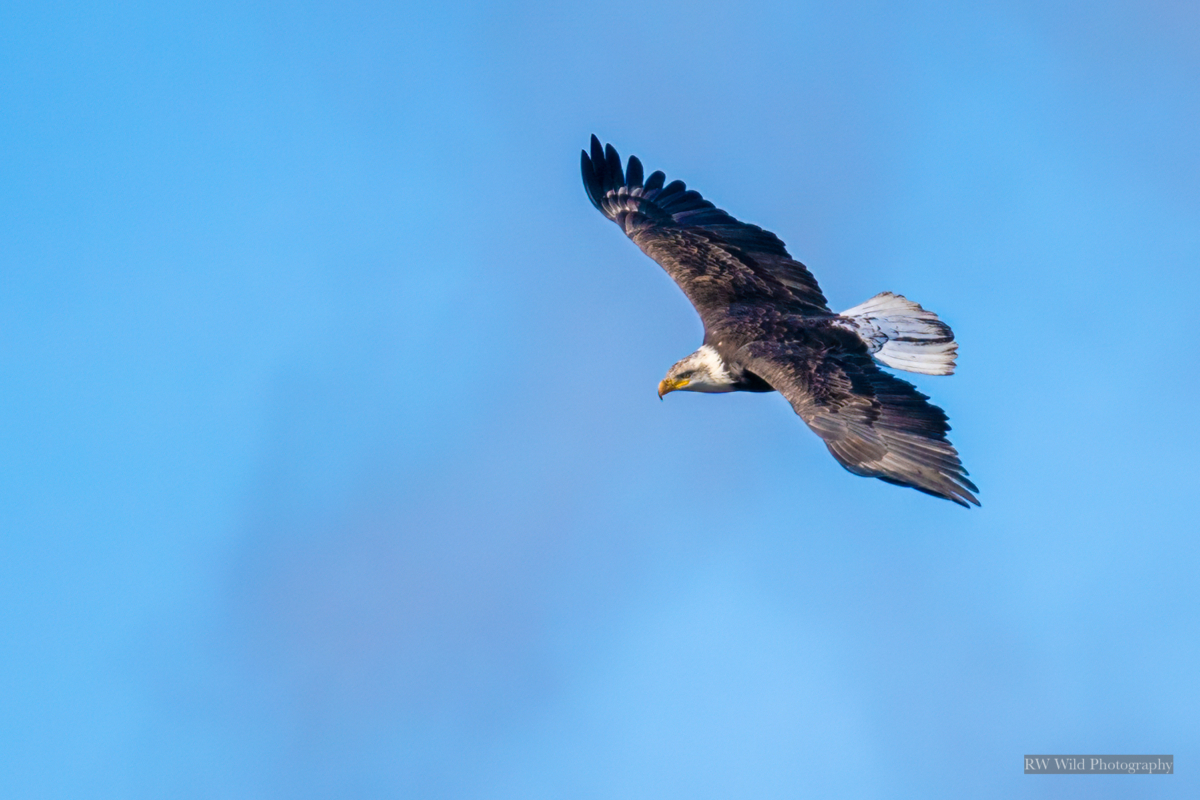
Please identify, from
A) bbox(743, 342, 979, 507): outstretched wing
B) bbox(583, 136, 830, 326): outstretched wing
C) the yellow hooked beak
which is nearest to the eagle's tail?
bbox(743, 342, 979, 507): outstretched wing

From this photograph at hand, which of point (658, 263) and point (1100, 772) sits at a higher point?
point (658, 263)

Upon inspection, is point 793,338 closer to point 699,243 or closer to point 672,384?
point 672,384

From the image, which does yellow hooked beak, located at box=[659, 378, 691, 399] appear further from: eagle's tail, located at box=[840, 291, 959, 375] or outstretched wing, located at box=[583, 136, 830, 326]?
eagle's tail, located at box=[840, 291, 959, 375]

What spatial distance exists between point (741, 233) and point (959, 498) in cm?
601

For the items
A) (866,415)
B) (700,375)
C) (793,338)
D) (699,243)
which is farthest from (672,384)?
(866,415)

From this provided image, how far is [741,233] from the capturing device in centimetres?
1641

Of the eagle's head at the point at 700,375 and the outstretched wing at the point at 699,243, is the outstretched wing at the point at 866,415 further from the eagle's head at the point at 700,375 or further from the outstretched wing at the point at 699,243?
the outstretched wing at the point at 699,243

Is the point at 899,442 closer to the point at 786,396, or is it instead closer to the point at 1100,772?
the point at 786,396

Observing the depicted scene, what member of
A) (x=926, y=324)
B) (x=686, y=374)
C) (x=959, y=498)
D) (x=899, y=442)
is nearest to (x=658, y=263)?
(x=686, y=374)

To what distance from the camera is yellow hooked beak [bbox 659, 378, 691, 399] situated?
15030mm

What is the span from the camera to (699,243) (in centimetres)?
1645

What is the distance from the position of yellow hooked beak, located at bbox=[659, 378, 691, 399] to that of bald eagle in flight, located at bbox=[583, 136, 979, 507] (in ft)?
0.04

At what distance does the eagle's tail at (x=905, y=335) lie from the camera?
1427cm

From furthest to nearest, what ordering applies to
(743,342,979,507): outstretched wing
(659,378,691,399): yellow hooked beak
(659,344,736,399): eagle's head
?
(659,378,691,399): yellow hooked beak, (659,344,736,399): eagle's head, (743,342,979,507): outstretched wing
